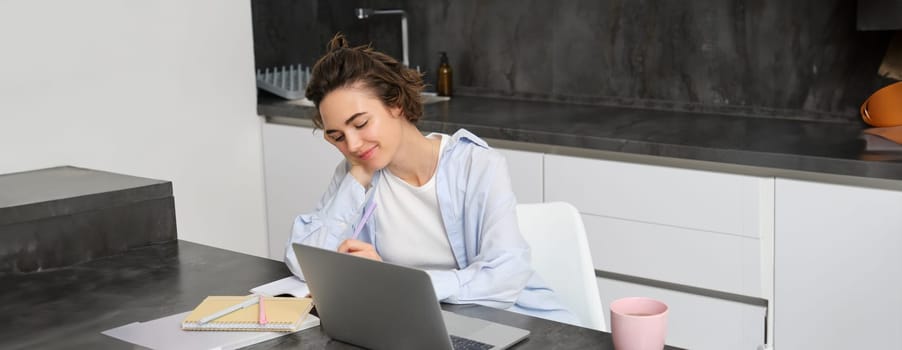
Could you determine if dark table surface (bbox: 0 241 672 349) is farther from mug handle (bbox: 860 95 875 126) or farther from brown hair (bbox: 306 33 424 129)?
mug handle (bbox: 860 95 875 126)

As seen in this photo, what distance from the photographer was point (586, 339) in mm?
1649

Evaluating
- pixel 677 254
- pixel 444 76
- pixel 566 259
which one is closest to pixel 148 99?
pixel 444 76


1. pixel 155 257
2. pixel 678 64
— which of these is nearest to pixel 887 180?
pixel 678 64

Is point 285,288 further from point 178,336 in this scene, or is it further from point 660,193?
point 660,193

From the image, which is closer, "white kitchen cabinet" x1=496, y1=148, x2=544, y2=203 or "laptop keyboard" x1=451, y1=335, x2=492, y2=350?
"laptop keyboard" x1=451, y1=335, x2=492, y2=350

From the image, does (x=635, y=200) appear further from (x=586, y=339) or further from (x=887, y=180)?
(x=586, y=339)

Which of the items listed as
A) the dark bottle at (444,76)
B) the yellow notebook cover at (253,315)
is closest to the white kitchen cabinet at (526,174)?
the dark bottle at (444,76)

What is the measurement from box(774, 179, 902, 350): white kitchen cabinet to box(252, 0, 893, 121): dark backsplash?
0.67 metres

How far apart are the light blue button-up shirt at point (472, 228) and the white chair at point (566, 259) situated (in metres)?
0.06

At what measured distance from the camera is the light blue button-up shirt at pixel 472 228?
1.90 m

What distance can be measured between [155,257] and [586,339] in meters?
1.04

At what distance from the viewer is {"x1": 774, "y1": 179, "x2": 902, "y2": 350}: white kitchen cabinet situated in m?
2.54

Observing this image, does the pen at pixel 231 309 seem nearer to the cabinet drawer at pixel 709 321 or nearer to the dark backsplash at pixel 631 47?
the cabinet drawer at pixel 709 321

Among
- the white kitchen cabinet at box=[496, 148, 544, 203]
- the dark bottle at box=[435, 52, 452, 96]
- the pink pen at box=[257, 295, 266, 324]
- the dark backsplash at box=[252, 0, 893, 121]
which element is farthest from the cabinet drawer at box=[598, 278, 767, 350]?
the pink pen at box=[257, 295, 266, 324]
